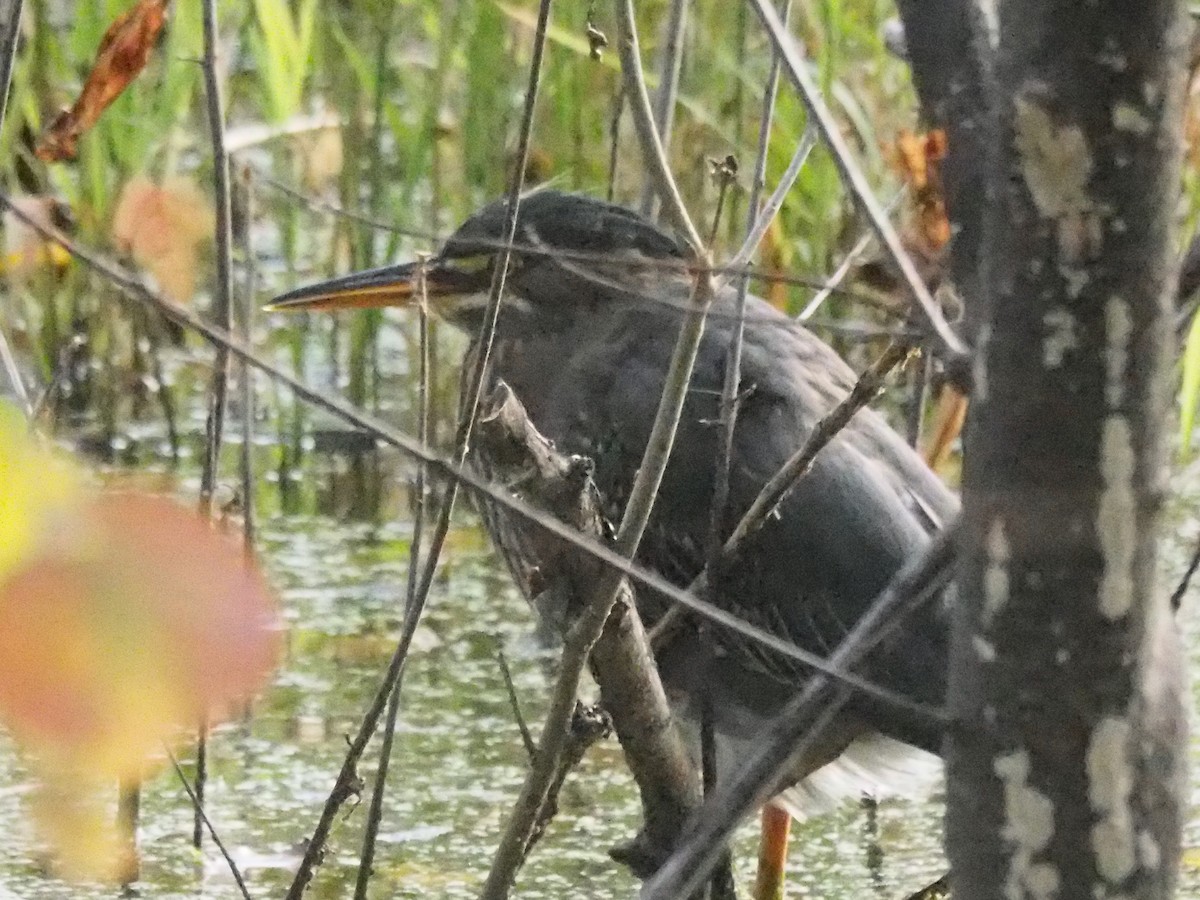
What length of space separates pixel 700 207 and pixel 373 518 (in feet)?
2.66

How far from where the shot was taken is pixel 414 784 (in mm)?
2969

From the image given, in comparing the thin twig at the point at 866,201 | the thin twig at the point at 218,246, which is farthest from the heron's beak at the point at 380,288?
the thin twig at the point at 866,201

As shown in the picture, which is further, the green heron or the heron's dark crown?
the heron's dark crown

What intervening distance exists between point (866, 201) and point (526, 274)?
1643 mm

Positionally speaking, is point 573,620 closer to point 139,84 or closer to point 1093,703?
point 1093,703

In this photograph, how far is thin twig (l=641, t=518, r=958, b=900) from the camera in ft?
4.70

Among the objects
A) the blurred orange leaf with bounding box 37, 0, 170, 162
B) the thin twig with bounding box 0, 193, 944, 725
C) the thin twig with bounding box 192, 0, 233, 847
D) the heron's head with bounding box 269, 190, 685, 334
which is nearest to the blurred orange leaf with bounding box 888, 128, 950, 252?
the heron's head with bounding box 269, 190, 685, 334

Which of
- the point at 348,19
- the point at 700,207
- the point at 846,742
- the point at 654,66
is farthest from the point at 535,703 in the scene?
the point at 348,19

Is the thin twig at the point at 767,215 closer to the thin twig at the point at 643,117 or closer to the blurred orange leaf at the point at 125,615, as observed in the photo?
the thin twig at the point at 643,117

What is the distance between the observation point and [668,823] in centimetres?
201

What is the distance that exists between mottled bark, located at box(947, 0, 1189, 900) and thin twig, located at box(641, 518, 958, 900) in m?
0.23

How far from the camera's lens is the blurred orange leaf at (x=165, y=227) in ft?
12.2

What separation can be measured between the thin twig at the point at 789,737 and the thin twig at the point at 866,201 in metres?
0.17

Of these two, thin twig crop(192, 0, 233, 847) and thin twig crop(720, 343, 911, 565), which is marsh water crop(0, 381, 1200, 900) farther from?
thin twig crop(720, 343, 911, 565)
